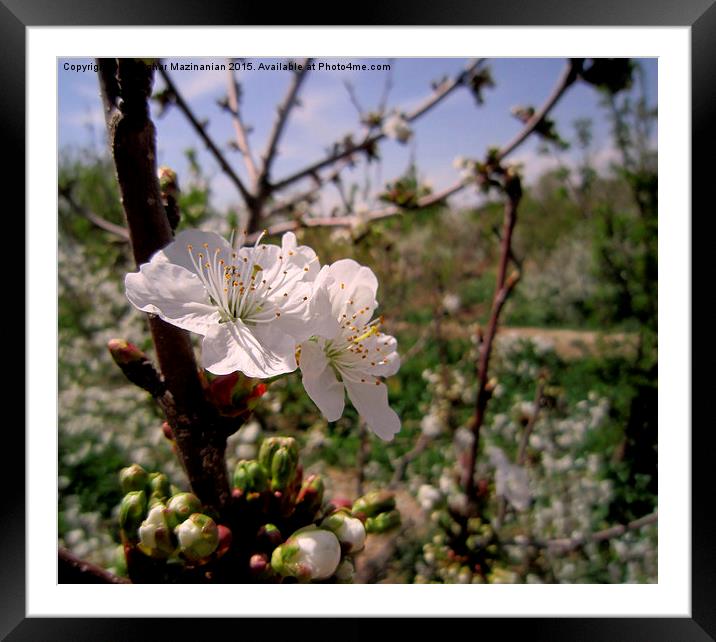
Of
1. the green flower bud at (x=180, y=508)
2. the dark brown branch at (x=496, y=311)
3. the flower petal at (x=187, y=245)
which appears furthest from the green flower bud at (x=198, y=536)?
the dark brown branch at (x=496, y=311)

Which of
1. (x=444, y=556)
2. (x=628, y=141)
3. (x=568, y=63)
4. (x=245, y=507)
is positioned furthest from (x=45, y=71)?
(x=628, y=141)

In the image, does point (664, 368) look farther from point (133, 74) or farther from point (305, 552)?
point (133, 74)

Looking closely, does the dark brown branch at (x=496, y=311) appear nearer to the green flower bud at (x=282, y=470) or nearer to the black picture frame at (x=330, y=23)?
the black picture frame at (x=330, y=23)

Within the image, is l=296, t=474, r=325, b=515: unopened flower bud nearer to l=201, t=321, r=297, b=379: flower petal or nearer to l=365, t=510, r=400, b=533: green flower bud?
l=365, t=510, r=400, b=533: green flower bud

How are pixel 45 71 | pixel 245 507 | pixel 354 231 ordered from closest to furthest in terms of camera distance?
pixel 245 507, pixel 45 71, pixel 354 231

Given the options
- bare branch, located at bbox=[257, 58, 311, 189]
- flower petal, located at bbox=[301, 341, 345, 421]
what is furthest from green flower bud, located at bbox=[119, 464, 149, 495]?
bare branch, located at bbox=[257, 58, 311, 189]

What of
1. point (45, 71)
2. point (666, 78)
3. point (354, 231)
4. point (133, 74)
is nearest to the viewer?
point (133, 74)
